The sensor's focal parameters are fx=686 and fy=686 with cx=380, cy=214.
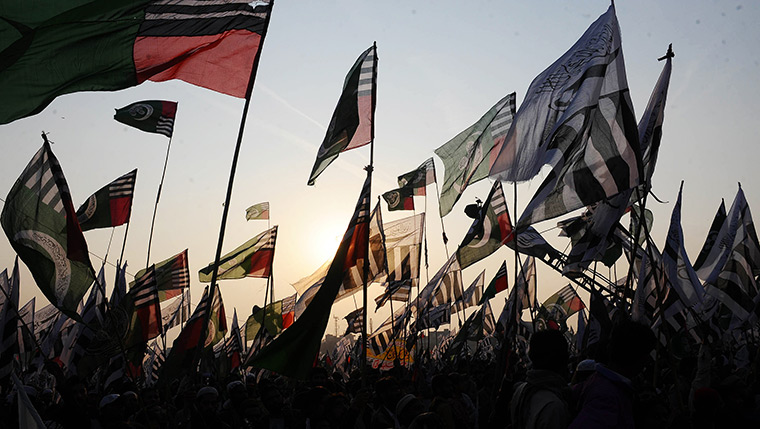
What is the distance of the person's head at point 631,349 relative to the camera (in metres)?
4.21

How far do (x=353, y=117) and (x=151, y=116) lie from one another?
609cm

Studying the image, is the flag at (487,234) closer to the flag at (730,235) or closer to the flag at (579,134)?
the flag at (579,134)

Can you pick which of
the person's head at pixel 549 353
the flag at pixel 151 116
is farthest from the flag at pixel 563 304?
the person's head at pixel 549 353

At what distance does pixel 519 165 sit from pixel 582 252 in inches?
69.5

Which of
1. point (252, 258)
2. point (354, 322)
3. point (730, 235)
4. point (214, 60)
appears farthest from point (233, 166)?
point (354, 322)

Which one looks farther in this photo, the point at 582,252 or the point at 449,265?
the point at 449,265

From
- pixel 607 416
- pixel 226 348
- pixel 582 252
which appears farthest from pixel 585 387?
pixel 226 348

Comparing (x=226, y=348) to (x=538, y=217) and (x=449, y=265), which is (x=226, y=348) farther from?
(x=538, y=217)

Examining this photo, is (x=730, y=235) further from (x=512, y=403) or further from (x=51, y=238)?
(x=51, y=238)

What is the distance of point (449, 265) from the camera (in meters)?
20.4

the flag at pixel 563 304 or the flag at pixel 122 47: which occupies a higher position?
the flag at pixel 122 47

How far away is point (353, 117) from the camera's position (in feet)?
37.5

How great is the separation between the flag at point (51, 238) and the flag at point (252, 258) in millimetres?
10042

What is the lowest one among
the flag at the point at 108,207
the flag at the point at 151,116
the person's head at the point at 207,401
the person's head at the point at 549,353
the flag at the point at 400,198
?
the person's head at the point at 207,401
